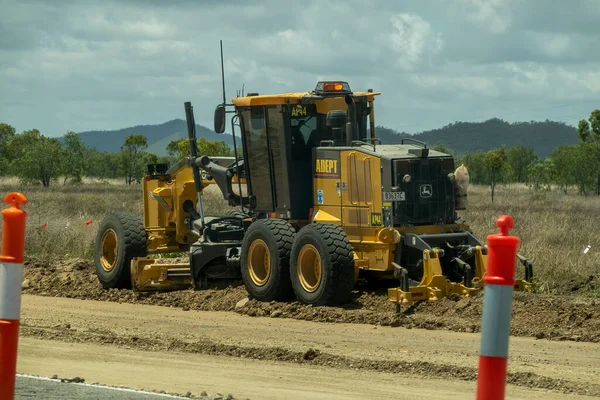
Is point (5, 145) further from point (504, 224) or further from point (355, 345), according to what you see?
point (504, 224)

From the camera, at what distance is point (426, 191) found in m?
14.2

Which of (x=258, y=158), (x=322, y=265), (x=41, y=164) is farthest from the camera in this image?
(x=41, y=164)

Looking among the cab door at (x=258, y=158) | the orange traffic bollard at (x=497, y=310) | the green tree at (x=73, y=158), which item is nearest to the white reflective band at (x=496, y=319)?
the orange traffic bollard at (x=497, y=310)

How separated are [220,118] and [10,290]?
33.7ft

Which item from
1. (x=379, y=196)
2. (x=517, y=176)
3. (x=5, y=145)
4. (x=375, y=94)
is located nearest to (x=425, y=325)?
(x=379, y=196)

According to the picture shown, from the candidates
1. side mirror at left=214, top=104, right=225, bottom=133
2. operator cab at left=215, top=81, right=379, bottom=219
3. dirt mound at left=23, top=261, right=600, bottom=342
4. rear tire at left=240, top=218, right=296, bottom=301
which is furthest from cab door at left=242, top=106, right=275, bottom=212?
dirt mound at left=23, top=261, right=600, bottom=342

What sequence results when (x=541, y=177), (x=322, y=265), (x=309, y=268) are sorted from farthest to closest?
(x=541, y=177)
(x=309, y=268)
(x=322, y=265)

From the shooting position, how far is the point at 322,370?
9.34 meters

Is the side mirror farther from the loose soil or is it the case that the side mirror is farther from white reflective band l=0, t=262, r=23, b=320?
white reflective band l=0, t=262, r=23, b=320

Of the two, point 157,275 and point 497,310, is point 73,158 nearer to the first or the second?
point 157,275

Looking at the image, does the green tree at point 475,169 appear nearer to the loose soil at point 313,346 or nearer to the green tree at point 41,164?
the green tree at point 41,164

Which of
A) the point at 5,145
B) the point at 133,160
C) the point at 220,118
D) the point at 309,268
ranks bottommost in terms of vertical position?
the point at 309,268

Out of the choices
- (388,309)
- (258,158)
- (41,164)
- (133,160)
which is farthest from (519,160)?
(388,309)

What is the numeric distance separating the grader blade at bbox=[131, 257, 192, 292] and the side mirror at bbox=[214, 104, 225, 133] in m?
2.24
